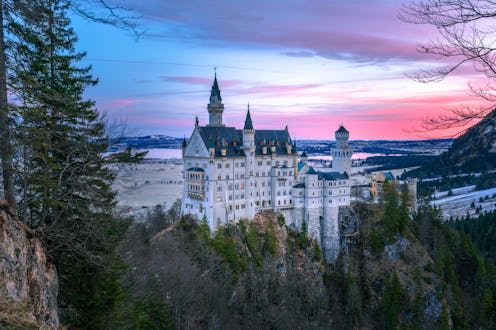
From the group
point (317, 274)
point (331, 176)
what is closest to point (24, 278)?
point (317, 274)

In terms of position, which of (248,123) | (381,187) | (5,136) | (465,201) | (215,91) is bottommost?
(465,201)

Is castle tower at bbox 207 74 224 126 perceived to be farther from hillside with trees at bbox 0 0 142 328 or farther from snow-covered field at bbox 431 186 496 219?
snow-covered field at bbox 431 186 496 219

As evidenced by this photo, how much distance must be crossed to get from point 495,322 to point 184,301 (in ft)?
160

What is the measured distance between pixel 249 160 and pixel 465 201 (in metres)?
120

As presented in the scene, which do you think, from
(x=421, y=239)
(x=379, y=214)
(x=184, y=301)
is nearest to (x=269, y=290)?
(x=184, y=301)

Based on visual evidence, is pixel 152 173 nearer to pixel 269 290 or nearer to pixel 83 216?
pixel 269 290

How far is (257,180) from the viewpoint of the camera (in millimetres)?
65438

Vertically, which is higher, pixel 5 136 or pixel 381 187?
pixel 5 136

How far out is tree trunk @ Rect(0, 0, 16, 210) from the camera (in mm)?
12078

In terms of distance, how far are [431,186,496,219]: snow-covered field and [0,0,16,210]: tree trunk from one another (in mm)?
137379

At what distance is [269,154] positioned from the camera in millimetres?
67312

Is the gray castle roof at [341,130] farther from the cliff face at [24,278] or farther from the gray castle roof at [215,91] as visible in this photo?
the cliff face at [24,278]

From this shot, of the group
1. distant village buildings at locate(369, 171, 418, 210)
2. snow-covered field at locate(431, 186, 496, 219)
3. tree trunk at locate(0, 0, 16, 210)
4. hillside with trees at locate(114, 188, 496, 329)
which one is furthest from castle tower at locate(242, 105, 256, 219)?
snow-covered field at locate(431, 186, 496, 219)

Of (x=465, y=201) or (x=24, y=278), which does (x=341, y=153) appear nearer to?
(x=24, y=278)
